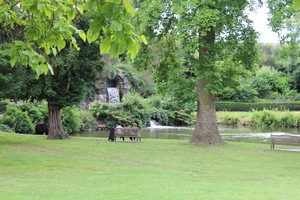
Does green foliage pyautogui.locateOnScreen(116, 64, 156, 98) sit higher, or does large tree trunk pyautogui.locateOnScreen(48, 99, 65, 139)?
green foliage pyautogui.locateOnScreen(116, 64, 156, 98)

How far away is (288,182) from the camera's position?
842cm

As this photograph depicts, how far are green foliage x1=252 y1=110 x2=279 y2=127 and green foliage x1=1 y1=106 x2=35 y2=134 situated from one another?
25.6 meters

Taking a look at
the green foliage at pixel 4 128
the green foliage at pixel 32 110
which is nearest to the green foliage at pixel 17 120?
the green foliage at pixel 4 128

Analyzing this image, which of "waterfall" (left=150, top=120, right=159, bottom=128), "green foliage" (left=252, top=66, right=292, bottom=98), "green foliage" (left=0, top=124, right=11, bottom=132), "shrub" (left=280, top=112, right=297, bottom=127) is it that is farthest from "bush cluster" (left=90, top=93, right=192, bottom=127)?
"green foliage" (left=252, top=66, right=292, bottom=98)

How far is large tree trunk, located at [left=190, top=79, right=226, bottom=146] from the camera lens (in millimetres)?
17688

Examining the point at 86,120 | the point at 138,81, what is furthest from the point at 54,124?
the point at 138,81

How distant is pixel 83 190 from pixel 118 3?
4.27m

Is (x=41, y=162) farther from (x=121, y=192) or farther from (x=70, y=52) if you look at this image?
(x=70, y=52)

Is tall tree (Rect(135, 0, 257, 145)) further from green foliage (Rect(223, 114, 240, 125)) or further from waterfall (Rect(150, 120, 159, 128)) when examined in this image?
green foliage (Rect(223, 114, 240, 125))

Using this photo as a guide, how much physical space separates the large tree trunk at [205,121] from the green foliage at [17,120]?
1503 centimetres

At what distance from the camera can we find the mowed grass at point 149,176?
20.6 ft

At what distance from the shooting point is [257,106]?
50.1 meters

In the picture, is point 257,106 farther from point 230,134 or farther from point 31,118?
point 31,118

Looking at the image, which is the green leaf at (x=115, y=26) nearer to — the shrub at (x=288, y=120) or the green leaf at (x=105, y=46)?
the green leaf at (x=105, y=46)
